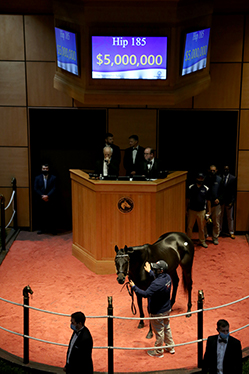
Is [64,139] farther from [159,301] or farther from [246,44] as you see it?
[159,301]

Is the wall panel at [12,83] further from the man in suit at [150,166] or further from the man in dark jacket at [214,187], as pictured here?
the man in dark jacket at [214,187]

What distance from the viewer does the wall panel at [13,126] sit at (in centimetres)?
1183

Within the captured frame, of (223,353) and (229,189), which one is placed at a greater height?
(229,189)

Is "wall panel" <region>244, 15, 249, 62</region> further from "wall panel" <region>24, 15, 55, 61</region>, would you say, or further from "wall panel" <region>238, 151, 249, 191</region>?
"wall panel" <region>24, 15, 55, 61</region>

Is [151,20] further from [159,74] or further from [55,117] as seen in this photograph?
[55,117]

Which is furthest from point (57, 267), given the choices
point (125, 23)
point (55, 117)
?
point (125, 23)

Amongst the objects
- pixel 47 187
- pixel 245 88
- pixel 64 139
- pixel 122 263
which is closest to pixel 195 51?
pixel 245 88

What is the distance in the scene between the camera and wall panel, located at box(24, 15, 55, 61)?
1143 centimetres

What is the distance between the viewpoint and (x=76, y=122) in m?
12.2

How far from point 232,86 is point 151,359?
6695 mm

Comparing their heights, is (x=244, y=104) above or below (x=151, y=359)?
above

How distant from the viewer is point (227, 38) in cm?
1135

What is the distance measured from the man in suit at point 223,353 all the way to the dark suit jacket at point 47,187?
270 inches

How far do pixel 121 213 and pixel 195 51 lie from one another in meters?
3.40
